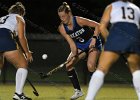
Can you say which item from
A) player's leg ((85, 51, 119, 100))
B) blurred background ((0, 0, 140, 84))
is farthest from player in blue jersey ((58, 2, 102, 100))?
blurred background ((0, 0, 140, 84))

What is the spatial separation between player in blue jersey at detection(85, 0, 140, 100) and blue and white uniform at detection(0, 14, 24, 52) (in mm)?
2353

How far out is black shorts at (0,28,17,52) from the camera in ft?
29.6

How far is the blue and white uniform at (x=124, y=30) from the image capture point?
7.04 meters

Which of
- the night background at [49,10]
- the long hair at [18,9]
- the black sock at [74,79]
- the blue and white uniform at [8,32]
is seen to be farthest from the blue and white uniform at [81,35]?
the night background at [49,10]

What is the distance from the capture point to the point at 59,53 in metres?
18.6

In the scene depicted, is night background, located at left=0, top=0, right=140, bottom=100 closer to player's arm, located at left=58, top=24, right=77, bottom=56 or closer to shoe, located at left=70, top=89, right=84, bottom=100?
shoe, located at left=70, top=89, right=84, bottom=100

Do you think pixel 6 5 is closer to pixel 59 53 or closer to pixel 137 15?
pixel 59 53

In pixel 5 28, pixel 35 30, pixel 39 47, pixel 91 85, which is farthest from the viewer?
pixel 35 30

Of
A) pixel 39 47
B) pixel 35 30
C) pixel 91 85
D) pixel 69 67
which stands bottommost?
pixel 35 30

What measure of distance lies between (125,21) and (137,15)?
0.22 meters

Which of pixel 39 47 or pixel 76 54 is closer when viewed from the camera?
pixel 76 54

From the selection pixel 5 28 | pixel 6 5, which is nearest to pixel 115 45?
pixel 5 28

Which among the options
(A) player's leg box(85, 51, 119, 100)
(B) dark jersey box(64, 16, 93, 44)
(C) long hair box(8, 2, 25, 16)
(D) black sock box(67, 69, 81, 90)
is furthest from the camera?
(D) black sock box(67, 69, 81, 90)

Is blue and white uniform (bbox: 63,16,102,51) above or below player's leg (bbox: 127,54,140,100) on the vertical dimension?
below
